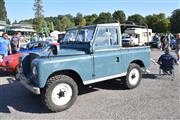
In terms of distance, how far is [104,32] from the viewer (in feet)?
21.4

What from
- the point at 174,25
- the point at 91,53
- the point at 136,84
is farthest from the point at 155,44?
the point at 174,25

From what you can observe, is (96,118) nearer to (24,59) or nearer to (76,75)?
(76,75)

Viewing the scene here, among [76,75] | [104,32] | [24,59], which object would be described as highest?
[104,32]

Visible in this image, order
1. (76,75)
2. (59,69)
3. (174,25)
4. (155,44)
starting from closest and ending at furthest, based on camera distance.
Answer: (59,69) → (76,75) → (155,44) → (174,25)

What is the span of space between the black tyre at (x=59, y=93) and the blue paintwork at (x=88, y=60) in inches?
7.6

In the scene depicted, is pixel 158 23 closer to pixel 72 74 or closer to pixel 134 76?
pixel 134 76

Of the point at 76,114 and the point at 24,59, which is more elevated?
the point at 24,59

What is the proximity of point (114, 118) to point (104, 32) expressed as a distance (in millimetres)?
2461

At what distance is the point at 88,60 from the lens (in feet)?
19.7

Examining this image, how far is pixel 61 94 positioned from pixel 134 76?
2713 millimetres

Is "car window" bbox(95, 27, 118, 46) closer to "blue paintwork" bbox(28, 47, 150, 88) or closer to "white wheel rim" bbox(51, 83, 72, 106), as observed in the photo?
"blue paintwork" bbox(28, 47, 150, 88)

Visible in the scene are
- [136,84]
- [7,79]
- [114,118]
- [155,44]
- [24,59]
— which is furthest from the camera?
[155,44]

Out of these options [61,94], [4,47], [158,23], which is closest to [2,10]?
[158,23]

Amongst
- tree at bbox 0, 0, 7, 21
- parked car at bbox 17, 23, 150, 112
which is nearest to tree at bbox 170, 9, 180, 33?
tree at bbox 0, 0, 7, 21
